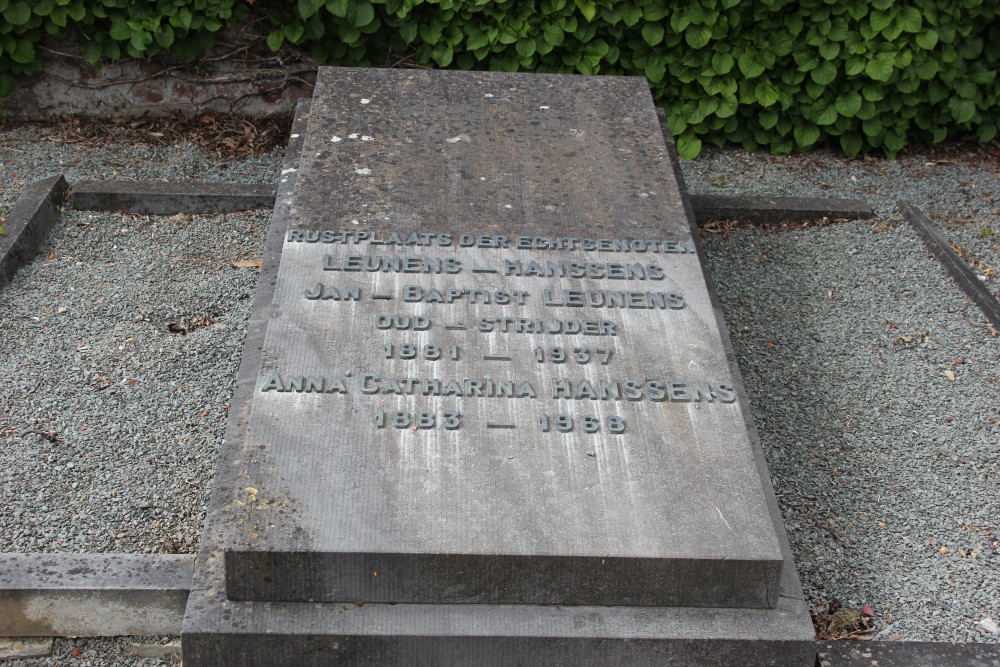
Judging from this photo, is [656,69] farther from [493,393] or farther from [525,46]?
[493,393]

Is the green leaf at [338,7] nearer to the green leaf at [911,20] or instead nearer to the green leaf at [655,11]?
the green leaf at [655,11]

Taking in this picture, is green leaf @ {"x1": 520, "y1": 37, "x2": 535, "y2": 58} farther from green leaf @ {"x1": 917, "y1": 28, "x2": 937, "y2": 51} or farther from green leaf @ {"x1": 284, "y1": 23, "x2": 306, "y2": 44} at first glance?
green leaf @ {"x1": 917, "y1": 28, "x2": 937, "y2": 51}

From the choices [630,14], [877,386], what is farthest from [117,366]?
[630,14]

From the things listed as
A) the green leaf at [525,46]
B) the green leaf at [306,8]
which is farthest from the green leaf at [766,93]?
the green leaf at [306,8]

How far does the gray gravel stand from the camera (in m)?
3.23

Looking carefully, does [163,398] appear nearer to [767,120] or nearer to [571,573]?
[571,573]

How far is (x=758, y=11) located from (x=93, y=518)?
4360mm

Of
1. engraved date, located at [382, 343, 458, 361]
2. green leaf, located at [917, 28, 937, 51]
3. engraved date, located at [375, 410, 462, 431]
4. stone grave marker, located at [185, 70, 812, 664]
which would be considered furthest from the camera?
green leaf, located at [917, 28, 937, 51]

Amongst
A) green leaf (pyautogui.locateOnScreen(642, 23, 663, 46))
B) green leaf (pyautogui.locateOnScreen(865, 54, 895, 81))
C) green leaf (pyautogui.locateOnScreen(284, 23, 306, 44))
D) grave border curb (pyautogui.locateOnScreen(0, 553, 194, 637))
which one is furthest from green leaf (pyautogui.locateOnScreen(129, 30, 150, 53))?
green leaf (pyautogui.locateOnScreen(865, 54, 895, 81))

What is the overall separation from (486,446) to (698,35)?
354cm

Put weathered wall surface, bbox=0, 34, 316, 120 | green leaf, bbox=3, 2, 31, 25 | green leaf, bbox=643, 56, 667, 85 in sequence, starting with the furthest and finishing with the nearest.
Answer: weathered wall surface, bbox=0, 34, 316, 120, green leaf, bbox=643, 56, 667, 85, green leaf, bbox=3, 2, 31, 25

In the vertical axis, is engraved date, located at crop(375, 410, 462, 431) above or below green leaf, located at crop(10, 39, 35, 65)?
above

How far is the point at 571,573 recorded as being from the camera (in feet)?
8.34

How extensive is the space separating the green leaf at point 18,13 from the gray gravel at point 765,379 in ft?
2.26
